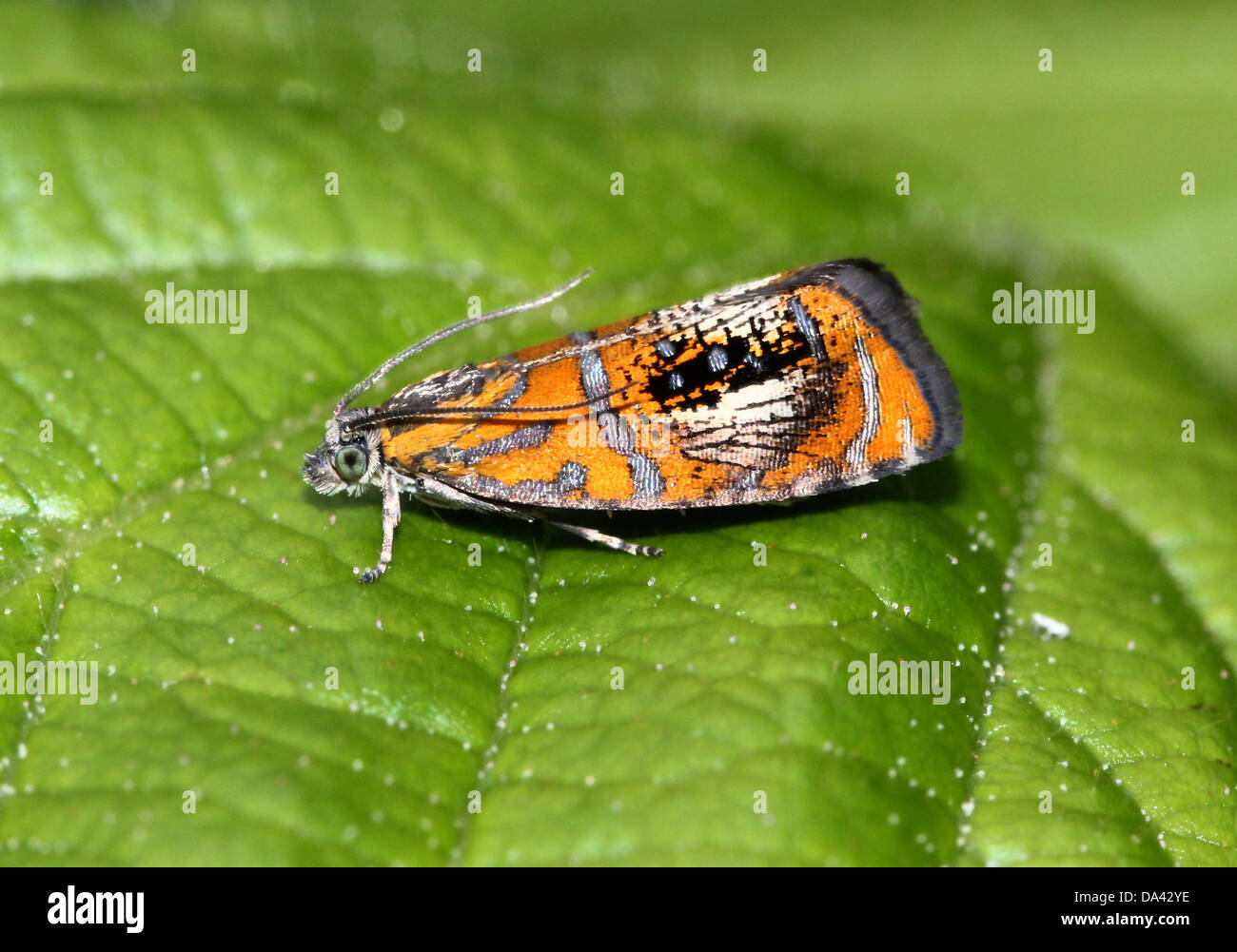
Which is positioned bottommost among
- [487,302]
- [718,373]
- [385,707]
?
[385,707]

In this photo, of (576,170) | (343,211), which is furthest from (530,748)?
(576,170)

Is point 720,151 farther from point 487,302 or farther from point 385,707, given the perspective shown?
point 385,707
